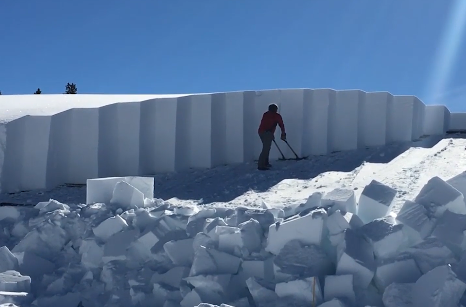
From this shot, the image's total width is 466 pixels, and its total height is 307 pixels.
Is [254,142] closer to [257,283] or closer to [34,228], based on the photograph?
[34,228]

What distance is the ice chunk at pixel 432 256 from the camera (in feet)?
11.6

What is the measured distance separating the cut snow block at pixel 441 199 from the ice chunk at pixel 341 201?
0.51 m

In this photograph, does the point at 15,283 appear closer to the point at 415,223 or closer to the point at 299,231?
the point at 299,231

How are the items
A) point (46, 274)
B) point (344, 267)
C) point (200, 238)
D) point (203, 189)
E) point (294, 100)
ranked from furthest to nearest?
1. point (294, 100)
2. point (203, 189)
3. point (46, 274)
4. point (200, 238)
5. point (344, 267)

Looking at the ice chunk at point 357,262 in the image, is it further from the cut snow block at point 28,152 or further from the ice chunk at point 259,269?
the cut snow block at point 28,152

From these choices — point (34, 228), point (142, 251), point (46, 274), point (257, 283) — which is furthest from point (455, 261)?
point (34, 228)

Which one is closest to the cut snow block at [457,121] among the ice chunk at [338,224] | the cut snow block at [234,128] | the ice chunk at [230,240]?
the cut snow block at [234,128]

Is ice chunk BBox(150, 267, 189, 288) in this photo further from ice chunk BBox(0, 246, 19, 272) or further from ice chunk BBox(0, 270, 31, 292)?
ice chunk BBox(0, 246, 19, 272)

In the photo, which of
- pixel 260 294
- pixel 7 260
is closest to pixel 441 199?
pixel 260 294

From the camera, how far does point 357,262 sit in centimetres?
352

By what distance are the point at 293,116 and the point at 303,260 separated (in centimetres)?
530

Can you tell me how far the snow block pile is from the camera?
352cm

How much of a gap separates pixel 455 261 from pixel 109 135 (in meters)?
5.84

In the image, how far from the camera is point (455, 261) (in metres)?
3.56
